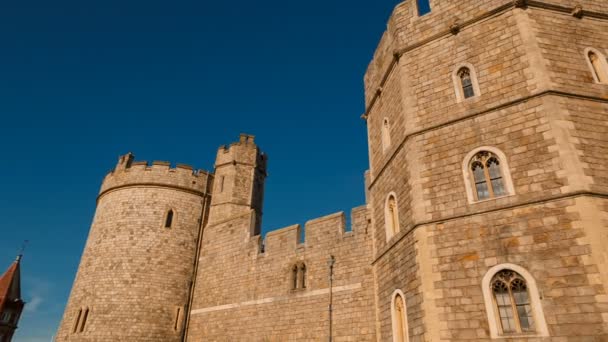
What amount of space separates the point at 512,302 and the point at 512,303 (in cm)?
2

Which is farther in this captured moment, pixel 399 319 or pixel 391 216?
pixel 391 216

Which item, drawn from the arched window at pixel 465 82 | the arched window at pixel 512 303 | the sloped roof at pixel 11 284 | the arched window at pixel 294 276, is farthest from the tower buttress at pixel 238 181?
the sloped roof at pixel 11 284

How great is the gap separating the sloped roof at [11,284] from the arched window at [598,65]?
Answer: 1468 inches

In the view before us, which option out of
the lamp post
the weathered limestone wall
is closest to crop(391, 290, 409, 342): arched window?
the weathered limestone wall

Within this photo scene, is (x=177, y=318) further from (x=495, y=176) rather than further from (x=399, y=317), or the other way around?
(x=495, y=176)

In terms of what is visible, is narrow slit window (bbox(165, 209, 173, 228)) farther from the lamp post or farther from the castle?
the lamp post

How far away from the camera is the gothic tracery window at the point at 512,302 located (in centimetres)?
631

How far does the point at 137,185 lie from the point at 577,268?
16.1 metres

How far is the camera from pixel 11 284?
3095cm

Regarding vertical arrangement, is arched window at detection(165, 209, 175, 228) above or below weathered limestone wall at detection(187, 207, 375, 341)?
above

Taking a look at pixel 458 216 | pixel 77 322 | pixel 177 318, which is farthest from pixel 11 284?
pixel 458 216

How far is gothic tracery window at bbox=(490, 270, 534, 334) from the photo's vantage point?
631 centimetres

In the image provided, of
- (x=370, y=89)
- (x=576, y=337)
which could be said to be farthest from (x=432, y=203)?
(x=370, y=89)

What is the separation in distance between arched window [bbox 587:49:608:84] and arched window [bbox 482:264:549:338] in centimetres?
454
